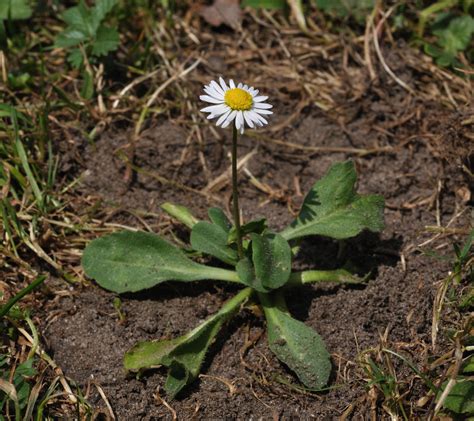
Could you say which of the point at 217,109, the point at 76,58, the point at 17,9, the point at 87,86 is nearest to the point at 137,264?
the point at 217,109

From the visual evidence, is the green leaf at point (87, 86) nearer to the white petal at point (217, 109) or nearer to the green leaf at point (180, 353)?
the white petal at point (217, 109)

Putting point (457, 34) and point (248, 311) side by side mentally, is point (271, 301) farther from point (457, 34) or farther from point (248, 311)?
point (457, 34)

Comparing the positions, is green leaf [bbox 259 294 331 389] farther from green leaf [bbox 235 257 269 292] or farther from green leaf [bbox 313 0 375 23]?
green leaf [bbox 313 0 375 23]

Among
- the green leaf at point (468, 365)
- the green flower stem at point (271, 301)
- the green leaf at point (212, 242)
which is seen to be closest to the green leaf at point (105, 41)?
the green leaf at point (212, 242)

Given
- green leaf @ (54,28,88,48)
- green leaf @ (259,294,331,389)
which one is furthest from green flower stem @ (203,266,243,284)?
green leaf @ (54,28,88,48)

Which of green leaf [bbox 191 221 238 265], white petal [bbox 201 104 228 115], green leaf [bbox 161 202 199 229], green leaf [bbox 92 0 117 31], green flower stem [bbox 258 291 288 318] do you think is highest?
white petal [bbox 201 104 228 115]

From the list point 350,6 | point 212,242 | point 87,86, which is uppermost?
point 350,6

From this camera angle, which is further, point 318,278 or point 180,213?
point 180,213
